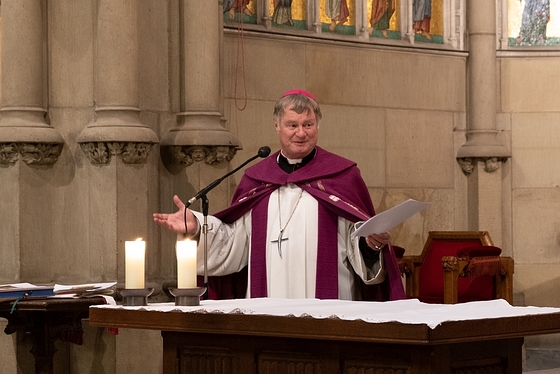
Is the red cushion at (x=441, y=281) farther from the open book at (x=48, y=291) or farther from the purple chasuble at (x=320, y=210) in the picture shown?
the open book at (x=48, y=291)

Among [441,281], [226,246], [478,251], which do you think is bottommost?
[441,281]

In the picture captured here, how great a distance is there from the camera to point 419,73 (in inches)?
386

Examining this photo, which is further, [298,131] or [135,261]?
[298,131]

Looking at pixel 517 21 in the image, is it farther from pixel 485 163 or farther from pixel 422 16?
pixel 485 163

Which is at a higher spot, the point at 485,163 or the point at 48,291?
the point at 485,163

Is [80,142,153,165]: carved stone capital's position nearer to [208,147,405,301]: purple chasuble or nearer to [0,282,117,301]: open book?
[0,282,117,301]: open book

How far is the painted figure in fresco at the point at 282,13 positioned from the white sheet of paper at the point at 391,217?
4.78 m

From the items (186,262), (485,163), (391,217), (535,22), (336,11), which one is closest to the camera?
(186,262)

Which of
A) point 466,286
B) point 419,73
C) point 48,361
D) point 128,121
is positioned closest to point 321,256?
point 48,361

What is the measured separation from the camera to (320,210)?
518 cm

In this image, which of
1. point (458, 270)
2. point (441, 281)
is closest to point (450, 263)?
point (458, 270)

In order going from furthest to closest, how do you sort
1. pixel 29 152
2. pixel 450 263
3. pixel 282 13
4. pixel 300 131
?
pixel 282 13 < pixel 450 263 < pixel 29 152 < pixel 300 131

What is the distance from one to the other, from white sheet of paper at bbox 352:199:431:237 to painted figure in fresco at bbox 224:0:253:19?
442 centimetres

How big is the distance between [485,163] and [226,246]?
202 inches
